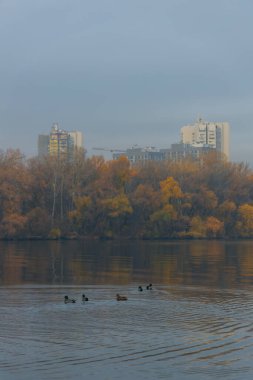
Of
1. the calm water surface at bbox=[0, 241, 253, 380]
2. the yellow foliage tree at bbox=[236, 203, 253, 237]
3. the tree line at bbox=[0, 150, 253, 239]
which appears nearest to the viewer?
the calm water surface at bbox=[0, 241, 253, 380]

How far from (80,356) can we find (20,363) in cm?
184

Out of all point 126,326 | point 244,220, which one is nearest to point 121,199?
point 244,220

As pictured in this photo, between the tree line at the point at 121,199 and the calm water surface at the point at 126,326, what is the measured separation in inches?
2325

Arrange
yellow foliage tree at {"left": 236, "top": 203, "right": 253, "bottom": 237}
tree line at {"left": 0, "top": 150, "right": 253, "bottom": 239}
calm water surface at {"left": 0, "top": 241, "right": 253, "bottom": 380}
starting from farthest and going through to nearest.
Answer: yellow foliage tree at {"left": 236, "top": 203, "right": 253, "bottom": 237}
tree line at {"left": 0, "top": 150, "right": 253, "bottom": 239}
calm water surface at {"left": 0, "top": 241, "right": 253, "bottom": 380}

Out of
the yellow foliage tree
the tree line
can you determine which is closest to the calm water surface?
the tree line

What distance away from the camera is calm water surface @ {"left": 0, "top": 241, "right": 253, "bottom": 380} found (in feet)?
62.8

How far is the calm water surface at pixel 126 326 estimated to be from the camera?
19.2 meters

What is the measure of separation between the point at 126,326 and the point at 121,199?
277 feet

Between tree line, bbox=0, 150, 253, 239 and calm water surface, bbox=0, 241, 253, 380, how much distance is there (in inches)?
2325

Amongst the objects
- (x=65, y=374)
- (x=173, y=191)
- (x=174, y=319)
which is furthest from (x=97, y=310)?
(x=173, y=191)

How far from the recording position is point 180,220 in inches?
4594

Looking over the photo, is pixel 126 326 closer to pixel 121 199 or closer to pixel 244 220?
pixel 121 199

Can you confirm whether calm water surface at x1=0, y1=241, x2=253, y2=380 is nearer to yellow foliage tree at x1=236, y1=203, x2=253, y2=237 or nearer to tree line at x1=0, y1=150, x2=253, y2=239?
tree line at x1=0, y1=150, x2=253, y2=239

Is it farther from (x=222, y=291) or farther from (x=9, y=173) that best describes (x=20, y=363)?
(x=9, y=173)
